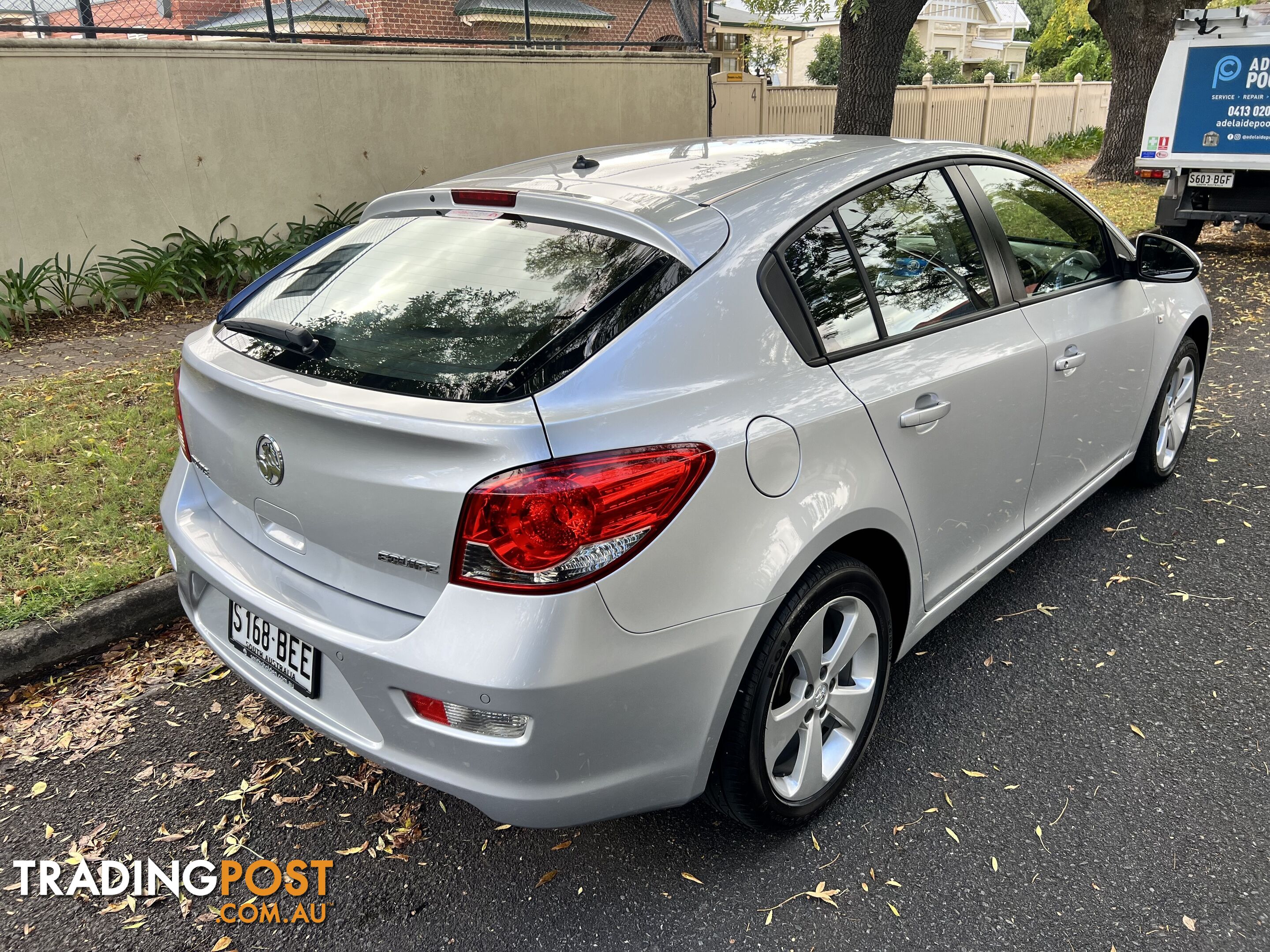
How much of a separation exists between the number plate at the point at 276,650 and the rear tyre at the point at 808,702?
3.16 feet

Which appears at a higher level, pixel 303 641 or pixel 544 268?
pixel 544 268

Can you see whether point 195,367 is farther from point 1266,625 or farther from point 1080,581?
point 1266,625

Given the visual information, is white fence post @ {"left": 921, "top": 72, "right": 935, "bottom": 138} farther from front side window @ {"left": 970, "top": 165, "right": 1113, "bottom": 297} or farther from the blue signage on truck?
front side window @ {"left": 970, "top": 165, "right": 1113, "bottom": 297}

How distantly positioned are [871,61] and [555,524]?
32.9 feet

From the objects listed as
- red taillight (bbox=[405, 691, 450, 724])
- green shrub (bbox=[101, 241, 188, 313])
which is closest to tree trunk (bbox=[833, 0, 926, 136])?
green shrub (bbox=[101, 241, 188, 313])

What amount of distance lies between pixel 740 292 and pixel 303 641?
1.30m

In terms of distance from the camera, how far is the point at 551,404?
76.7 inches

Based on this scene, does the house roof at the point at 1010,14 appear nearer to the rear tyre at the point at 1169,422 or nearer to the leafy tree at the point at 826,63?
the leafy tree at the point at 826,63

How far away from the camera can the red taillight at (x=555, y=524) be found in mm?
1883

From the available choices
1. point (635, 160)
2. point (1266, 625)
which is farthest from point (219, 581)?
point (1266, 625)

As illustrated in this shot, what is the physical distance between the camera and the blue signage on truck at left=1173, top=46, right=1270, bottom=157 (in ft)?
32.6

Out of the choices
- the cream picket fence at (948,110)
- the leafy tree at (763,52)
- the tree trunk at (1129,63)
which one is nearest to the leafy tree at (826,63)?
the leafy tree at (763,52)

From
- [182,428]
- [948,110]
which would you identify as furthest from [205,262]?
[948,110]

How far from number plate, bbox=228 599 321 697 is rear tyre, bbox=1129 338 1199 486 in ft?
12.0
